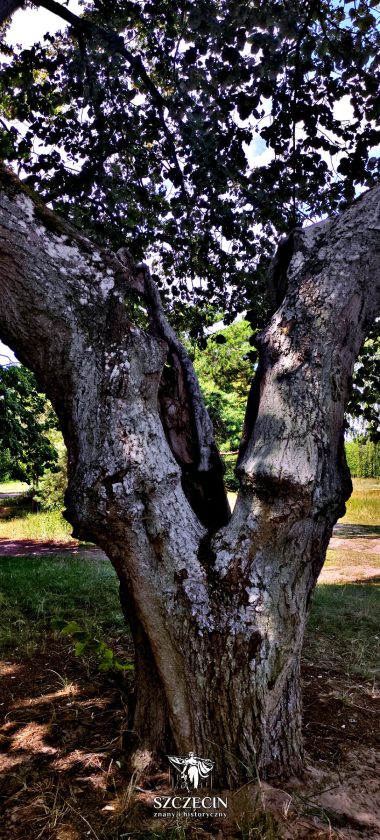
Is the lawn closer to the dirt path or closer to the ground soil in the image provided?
the ground soil

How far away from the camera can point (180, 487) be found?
223 centimetres

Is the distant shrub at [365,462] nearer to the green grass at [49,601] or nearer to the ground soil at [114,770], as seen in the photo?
the green grass at [49,601]

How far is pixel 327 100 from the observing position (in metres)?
4.66

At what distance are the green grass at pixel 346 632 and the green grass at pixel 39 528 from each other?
6583mm

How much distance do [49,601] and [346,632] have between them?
283cm

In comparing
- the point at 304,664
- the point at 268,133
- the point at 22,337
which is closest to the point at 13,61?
the point at 268,133

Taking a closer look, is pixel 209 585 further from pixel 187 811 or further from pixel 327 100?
pixel 327 100

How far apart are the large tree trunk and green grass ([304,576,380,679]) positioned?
6.02 feet

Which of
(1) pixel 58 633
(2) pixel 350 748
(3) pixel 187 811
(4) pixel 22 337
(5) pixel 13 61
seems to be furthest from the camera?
(5) pixel 13 61

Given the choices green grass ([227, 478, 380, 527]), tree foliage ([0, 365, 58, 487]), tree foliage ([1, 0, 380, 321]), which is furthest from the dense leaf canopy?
green grass ([227, 478, 380, 527])

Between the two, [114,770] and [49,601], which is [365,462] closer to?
[49,601]

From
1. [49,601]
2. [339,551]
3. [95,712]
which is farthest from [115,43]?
[339,551]

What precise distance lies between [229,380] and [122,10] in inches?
737

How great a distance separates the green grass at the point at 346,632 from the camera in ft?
13.2
